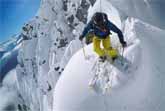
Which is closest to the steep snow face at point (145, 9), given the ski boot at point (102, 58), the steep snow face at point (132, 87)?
the steep snow face at point (132, 87)

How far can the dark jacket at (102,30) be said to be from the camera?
9414 mm

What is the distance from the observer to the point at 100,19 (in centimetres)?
920

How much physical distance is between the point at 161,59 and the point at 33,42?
66.7 meters

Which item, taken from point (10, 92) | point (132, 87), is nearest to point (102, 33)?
point (132, 87)

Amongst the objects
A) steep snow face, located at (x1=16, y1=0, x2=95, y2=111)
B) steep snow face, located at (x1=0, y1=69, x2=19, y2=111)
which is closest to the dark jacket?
steep snow face, located at (x1=16, y1=0, x2=95, y2=111)

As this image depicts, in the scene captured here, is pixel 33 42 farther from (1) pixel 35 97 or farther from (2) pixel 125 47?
(2) pixel 125 47

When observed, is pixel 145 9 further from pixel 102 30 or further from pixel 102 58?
pixel 102 30

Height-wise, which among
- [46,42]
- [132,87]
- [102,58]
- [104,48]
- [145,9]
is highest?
[46,42]

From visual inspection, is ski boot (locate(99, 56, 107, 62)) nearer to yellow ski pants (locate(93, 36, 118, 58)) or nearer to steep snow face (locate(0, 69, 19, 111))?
yellow ski pants (locate(93, 36, 118, 58))

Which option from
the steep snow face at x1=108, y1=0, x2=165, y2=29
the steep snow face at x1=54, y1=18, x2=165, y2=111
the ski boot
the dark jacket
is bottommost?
the steep snow face at x1=54, y1=18, x2=165, y2=111

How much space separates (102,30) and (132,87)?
1.42 meters

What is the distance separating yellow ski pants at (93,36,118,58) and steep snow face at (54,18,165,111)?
12.8 inches

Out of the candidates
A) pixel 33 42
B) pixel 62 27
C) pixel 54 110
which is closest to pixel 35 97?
pixel 33 42

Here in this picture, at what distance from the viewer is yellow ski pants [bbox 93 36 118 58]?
9711mm
